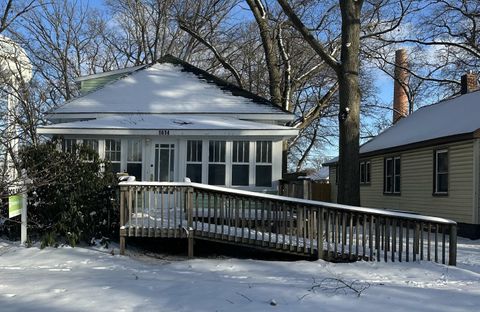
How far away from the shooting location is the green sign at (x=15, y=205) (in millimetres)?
10406

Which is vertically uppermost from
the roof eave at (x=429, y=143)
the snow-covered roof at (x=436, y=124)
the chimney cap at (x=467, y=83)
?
the chimney cap at (x=467, y=83)

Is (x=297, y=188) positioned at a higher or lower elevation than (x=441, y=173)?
lower

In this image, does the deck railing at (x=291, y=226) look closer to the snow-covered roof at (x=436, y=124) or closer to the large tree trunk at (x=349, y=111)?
the large tree trunk at (x=349, y=111)

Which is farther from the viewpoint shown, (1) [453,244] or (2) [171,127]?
(2) [171,127]

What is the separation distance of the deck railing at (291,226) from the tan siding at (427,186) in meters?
5.66

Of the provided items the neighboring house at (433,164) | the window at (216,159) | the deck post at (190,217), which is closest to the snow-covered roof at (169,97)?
the window at (216,159)

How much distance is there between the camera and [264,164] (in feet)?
47.5

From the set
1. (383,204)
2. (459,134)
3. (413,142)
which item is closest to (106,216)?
(459,134)

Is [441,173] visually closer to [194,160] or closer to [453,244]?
[453,244]

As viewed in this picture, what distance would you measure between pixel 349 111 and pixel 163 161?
18.6 ft

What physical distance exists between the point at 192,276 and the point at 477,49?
25586mm

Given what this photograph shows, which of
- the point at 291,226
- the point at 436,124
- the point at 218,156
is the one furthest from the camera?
the point at 436,124

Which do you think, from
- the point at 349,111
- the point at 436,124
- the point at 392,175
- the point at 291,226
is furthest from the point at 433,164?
the point at 291,226

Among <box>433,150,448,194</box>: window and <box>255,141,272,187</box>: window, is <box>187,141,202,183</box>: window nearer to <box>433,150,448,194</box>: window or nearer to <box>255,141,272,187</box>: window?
<box>255,141,272,187</box>: window
